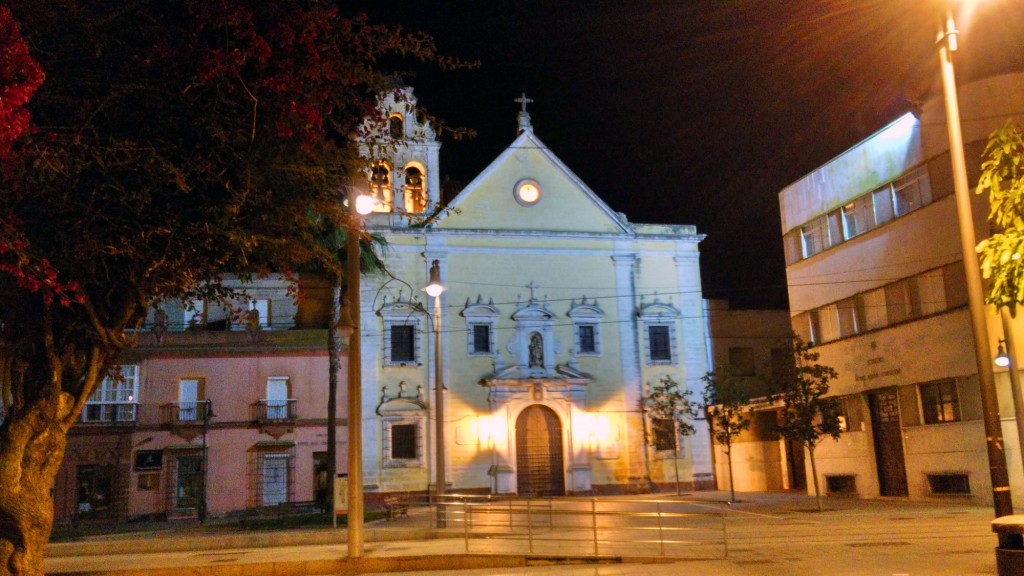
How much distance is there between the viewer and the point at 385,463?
38281mm

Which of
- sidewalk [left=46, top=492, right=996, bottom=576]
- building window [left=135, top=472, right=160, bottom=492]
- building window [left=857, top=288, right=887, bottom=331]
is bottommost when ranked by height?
sidewalk [left=46, top=492, right=996, bottom=576]

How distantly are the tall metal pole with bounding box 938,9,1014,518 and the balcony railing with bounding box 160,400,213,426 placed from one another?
3020cm

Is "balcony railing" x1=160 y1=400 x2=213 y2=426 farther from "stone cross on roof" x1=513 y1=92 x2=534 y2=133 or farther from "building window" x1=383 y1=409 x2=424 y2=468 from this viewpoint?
"stone cross on roof" x1=513 y1=92 x2=534 y2=133

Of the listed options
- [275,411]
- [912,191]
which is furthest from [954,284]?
[275,411]

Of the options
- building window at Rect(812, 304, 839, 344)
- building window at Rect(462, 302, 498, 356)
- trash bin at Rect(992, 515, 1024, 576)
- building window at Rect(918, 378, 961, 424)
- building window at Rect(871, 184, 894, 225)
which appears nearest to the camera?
trash bin at Rect(992, 515, 1024, 576)

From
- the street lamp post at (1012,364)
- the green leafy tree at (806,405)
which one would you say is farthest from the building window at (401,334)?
the street lamp post at (1012,364)

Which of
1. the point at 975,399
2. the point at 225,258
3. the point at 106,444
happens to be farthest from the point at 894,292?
the point at 106,444

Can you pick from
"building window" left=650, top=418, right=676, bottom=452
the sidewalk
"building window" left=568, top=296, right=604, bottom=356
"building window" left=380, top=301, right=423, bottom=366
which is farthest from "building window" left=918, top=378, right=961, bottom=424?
"building window" left=380, top=301, right=423, bottom=366

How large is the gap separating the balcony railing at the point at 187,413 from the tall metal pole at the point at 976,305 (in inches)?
1189

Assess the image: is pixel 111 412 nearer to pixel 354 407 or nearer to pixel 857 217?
pixel 354 407

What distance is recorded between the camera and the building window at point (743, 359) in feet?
150

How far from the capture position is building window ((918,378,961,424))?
2688 centimetres

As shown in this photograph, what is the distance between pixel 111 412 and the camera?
35344 mm

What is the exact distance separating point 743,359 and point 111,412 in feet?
93.9
